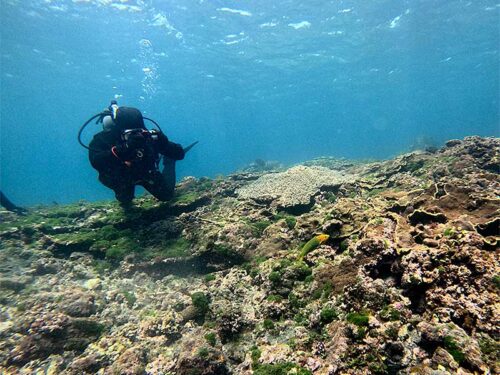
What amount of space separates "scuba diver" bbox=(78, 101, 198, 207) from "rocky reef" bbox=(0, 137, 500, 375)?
1.12m

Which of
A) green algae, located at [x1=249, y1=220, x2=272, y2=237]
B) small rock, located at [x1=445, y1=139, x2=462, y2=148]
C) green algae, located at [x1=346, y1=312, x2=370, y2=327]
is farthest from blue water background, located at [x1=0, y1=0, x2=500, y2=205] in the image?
green algae, located at [x1=346, y1=312, x2=370, y2=327]

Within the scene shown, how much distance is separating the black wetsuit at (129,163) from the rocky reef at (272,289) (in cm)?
96

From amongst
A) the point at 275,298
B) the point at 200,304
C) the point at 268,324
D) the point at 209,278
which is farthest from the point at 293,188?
the point at 268,324

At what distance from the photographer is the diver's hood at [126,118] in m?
7.82

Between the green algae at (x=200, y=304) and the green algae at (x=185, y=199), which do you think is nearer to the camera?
the green algae at (x=200, y=304)

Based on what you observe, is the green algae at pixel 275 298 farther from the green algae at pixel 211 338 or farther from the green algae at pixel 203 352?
the green algae at pixel 203 352

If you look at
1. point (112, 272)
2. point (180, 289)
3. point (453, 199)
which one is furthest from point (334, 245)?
point (112, 272)

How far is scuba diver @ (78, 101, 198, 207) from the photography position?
7418mm

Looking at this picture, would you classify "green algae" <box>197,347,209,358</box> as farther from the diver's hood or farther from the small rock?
the small rock

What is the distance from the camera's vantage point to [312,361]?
3305mm

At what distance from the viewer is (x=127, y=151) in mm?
7414

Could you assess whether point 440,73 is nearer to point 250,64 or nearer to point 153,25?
point 250,64

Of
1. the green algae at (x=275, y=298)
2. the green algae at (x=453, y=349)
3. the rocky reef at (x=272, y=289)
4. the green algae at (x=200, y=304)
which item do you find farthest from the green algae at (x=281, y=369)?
the green algae at (x=200, y=304)

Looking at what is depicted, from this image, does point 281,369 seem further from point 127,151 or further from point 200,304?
point 127,151
